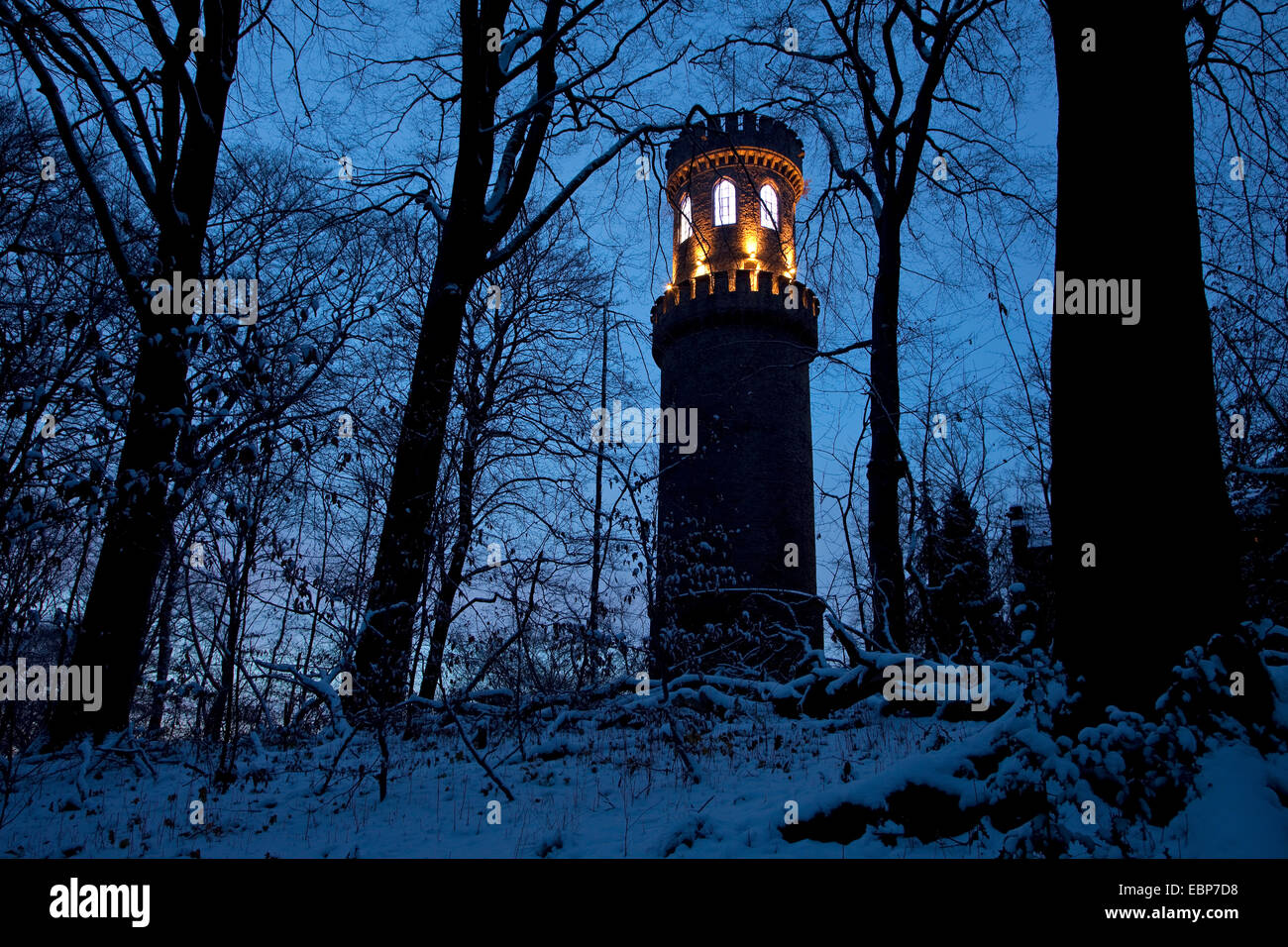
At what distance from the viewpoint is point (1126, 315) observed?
12.9ft

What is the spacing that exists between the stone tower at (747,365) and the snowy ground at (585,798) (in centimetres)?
1002

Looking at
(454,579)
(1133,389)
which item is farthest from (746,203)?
(1133,389)

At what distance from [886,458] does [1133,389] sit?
7512mm

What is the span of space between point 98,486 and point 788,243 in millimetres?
20417

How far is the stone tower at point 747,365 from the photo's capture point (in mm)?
18984

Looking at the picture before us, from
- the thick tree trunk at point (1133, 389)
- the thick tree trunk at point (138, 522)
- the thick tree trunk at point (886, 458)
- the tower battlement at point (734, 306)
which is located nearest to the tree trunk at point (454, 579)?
the thick tree trunk at point (138, 522)

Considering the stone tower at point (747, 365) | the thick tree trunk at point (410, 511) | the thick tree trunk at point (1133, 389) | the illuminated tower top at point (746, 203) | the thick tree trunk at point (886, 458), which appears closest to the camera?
the thick tree trunk at point (1133, 389)

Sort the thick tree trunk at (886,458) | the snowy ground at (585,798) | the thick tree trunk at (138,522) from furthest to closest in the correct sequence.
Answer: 1. the thick tree trunk at (886,458)
2. the thick tree trunk at (138,522)
3. the snowy ground at (585,798)

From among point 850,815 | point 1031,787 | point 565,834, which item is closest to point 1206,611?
point 1031,787

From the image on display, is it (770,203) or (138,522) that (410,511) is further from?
(770,203)

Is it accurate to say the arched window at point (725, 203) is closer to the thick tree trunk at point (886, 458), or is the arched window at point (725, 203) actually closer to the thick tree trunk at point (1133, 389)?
the thick tree trunk at point (886, 458)

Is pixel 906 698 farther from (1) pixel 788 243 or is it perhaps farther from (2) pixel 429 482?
(1) pixel 788 243

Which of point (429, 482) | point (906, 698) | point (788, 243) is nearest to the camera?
point (906, 698)

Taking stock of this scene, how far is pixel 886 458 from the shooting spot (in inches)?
443
